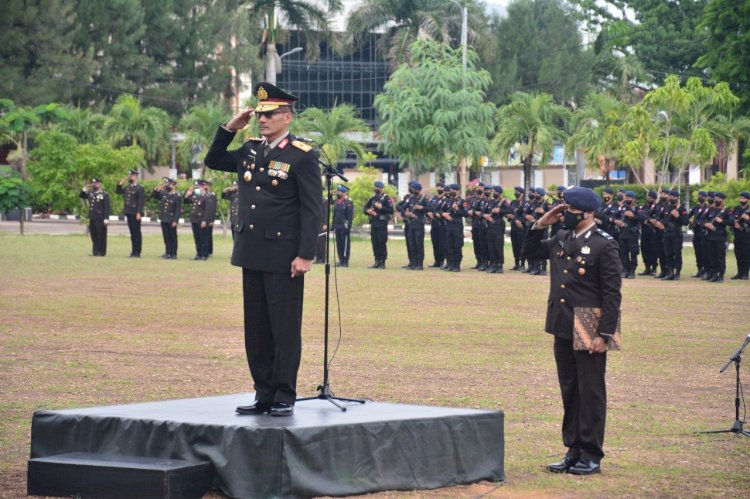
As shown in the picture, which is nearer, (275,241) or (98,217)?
(275,241)

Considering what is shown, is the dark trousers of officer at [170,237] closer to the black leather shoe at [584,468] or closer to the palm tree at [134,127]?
the palm tree at [134,127]

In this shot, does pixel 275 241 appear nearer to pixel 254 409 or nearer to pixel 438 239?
pixel 254 409

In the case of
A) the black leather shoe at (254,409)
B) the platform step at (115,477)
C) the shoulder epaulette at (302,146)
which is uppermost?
the shoulder epaulette at (302,146)

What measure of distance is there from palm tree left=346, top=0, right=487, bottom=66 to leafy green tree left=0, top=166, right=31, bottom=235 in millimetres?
54386

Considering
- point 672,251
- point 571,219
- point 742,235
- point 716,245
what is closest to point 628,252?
point 672,251

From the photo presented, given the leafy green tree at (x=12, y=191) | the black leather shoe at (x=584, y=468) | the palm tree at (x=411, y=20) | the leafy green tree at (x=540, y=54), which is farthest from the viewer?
the leafy green tree at (x=540, y=54)

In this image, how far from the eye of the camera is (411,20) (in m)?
66.9

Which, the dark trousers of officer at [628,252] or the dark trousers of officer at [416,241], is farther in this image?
the dark trousers of officer at [416,241]

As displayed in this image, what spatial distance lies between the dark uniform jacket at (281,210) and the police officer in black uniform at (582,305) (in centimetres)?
166

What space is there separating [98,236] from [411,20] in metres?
38.5

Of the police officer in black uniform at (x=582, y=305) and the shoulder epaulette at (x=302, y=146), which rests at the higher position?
the shoulder epaulette at (x=302, y=146)

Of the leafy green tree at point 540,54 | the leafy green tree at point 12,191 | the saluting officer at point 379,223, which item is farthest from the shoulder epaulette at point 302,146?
the leafy green tree at point 540,54

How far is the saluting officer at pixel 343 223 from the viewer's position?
3055 cm

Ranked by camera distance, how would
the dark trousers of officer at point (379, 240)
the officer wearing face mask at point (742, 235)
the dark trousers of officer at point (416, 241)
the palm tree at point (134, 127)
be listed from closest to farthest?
1. the officer wearing face mask at point (742, 235)
2. the dark trousers of officer at point (416, 241)
3. the dark trousers of officer at point (379, 240)
4. the palm tree at point (134, 127)
